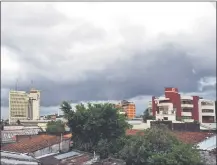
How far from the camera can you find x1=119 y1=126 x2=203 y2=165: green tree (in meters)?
23.4

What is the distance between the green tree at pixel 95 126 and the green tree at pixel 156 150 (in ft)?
6.62

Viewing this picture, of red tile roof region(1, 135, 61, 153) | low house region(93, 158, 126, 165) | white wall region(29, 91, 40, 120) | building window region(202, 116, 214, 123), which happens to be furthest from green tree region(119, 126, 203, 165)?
building window region(202, 116, 214, 123)

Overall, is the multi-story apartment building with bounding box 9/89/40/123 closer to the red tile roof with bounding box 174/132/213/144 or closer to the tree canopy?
the tree canopy

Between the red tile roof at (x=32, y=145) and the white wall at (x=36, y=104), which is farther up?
the white wall at (x=36, y=104)

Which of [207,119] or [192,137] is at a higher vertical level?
[207,119]

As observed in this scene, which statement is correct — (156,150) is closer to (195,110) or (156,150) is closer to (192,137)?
(192,137)

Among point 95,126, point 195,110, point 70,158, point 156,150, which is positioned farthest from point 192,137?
point 195,110

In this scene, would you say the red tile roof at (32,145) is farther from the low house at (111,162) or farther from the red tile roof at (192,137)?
the red tile roof at (192,137)

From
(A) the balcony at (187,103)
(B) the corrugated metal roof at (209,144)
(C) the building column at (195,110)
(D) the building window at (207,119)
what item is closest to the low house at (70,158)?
(B) the corrugated metal roof at (209,144)

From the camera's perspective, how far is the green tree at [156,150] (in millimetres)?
23373

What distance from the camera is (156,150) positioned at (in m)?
25.4

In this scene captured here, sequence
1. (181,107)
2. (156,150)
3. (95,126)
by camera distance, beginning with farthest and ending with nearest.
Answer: (181,107)
(95,126)
(156,150)

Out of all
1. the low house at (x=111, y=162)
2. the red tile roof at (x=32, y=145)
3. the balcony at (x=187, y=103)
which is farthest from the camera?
the balcony at (x=187, y=103)

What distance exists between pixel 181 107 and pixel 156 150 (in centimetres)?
3755
